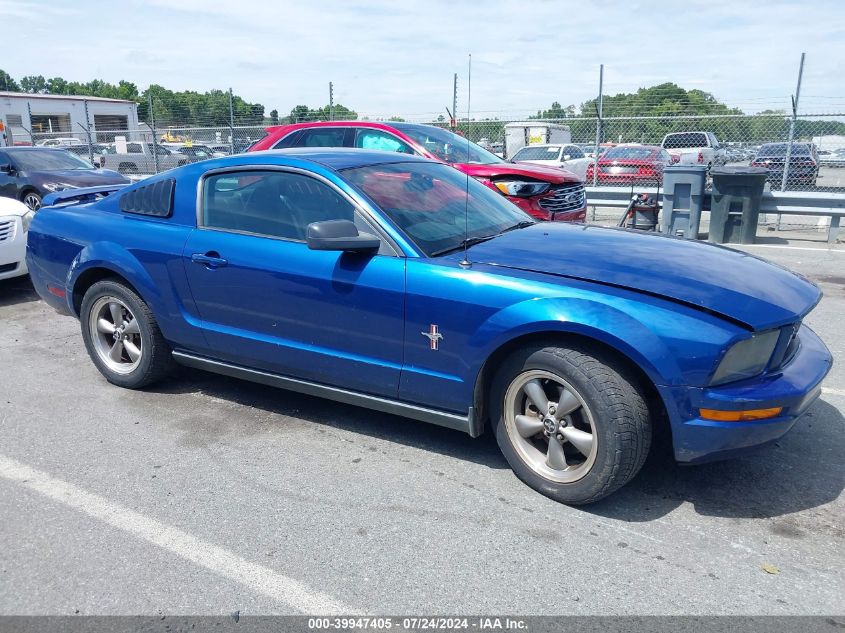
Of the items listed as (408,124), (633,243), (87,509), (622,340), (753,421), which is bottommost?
(87,509)

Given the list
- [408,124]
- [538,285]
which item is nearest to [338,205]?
[538,285]

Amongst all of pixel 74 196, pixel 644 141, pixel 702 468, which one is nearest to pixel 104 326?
pixel 74 196

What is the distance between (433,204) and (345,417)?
1.39m

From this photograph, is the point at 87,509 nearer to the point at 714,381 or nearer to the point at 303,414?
the point at 303,414

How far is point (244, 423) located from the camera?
4.22 meters

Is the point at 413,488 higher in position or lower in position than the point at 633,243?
lower

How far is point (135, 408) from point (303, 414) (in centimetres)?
110

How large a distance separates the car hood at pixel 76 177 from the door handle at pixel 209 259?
860cm

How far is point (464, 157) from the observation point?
8.79 metres

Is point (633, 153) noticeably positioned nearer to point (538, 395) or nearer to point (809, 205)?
point (809, 205)

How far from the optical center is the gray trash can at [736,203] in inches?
402

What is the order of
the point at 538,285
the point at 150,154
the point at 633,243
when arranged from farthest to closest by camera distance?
the point at 150,154 < the point at 633,243 < the point at 538,285

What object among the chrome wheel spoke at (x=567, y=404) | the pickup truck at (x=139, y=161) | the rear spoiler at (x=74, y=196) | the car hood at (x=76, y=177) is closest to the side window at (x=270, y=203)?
the chrome wheel spoke at (x=567, y=404)

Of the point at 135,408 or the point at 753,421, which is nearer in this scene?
the point at 753,421
